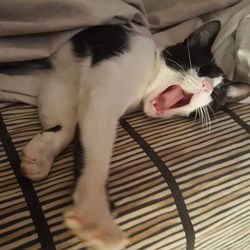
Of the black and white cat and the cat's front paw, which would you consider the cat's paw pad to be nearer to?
the black and white cat

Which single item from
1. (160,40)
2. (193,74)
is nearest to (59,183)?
(193,74)

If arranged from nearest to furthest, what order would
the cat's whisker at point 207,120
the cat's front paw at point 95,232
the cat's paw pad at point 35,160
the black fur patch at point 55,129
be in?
the cat's front paw at point 95,232
the cat's paw pad at point 35,160
the black fur patch at point 55,129
the cat's whisker at point 207,120

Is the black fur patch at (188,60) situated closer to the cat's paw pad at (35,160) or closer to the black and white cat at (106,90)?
the black and white cat at (106,90)

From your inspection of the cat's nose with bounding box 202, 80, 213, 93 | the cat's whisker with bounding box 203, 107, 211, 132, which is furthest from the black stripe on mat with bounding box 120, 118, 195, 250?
the cat's nose with bounding box 202, 80, 213, 93

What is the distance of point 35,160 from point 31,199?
0.27 feet

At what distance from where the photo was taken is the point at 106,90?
782 mm

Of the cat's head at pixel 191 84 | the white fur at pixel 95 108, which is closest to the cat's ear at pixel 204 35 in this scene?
the cat's head at pixel 191 84

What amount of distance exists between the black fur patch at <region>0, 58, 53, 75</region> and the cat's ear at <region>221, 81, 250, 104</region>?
1.73ft

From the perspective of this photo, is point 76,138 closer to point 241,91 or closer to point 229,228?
point 229,228

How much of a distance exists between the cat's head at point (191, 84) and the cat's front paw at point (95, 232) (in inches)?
17.7

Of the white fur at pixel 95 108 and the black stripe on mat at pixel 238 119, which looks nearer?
the white fur at pixel 95 108

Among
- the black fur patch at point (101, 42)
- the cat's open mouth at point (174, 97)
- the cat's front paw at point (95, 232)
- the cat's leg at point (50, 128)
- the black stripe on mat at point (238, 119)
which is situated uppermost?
the black fur patch at point (101, 42)

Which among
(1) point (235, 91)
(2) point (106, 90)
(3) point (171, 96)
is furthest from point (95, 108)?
(1) point (235, 91)

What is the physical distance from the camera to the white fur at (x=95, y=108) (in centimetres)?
52
